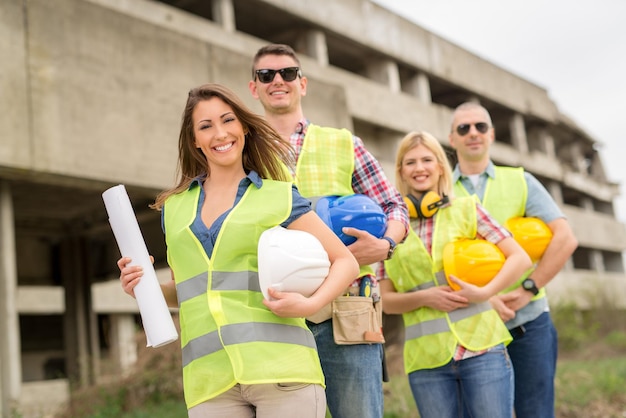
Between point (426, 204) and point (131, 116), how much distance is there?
391 inches

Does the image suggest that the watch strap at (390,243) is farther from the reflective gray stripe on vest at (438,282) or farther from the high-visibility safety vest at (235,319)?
the high-visibility safety vest at (235,319)

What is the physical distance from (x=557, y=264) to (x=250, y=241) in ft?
9.14

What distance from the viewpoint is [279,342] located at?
8.74 ft

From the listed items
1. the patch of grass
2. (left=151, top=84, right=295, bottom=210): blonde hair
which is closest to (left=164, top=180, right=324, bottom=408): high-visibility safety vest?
(left=151, top=84, right=295, bottom=210): blonde hair

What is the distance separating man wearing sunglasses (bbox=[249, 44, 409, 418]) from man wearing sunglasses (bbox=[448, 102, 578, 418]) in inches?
48.2

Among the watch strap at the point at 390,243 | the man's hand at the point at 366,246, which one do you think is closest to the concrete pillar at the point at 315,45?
the watch strap at the point at 390,243

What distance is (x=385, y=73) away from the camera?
28.1 meters

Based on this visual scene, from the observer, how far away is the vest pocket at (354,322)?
3479mm

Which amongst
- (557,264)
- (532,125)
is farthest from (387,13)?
(557,264)

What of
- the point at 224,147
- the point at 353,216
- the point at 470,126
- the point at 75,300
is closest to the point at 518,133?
the point at 75,300

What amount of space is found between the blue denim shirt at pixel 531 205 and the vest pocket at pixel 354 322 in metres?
1.55

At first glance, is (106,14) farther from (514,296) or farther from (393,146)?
(393,146)

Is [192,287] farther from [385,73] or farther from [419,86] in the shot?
[419,86]

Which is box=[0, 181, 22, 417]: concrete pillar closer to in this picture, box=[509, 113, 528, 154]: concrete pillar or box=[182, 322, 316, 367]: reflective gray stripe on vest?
box=[182, 322, 316, 367]: reflective gray stripe on vest
